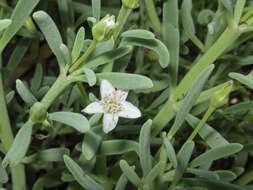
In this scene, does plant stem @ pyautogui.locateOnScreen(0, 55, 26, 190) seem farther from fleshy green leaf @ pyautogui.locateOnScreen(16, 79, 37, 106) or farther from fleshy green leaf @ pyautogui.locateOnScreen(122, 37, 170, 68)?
fleshy green leaf @ pyautogui.locateOnScreen(122, 37, 170, 68)

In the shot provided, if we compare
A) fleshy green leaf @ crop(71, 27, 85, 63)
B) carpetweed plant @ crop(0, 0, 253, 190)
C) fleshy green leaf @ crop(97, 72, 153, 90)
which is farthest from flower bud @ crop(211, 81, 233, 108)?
fleshy green leaf @ crop(71, 27, 85, 63)

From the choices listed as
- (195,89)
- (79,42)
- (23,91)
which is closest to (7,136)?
(23,91)

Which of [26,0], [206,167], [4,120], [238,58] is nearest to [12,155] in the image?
A: [4,120]

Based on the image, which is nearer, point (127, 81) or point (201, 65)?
point (127, 81)

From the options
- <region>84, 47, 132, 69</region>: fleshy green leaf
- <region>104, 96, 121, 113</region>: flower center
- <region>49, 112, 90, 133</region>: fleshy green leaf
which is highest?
<region>84, 47, 132, 69</region>: fleshy green leaf

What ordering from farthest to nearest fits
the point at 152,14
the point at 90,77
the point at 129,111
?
the point at 152,14
the point at 129,111
the point at 90,77

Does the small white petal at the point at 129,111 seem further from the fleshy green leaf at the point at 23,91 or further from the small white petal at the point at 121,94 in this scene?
the fleshy green leaf at the point at 23,91

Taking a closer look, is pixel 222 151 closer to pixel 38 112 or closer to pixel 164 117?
pixel 164 117
